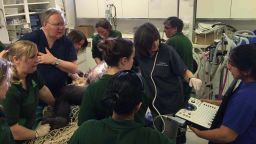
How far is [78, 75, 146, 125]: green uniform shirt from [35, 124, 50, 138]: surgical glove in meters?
0.47

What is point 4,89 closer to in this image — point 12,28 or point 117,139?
point 117,139

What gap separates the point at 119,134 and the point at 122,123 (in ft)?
0.13

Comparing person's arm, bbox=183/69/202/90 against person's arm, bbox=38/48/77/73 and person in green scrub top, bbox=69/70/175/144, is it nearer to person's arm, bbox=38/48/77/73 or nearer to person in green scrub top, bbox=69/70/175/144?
person's arm, bbox=38/48/77/73

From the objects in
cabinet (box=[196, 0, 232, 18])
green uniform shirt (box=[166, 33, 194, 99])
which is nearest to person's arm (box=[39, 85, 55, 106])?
green uniform shirt (box=[166, 33, 194, 99])

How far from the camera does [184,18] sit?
449 centimetres

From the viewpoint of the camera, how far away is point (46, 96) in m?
1.93

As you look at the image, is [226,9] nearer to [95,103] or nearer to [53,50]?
[53,50]

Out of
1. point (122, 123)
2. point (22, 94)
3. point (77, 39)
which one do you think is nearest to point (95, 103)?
point (122, 123)

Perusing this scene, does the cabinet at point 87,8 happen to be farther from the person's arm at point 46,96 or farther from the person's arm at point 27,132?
the person's arm at point 27,132

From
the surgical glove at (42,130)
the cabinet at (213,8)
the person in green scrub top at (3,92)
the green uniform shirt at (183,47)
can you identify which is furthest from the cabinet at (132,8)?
the person in green scrub top at (3,92)

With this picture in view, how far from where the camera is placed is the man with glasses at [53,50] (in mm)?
2039

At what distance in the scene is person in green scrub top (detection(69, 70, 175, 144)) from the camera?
0.94 m

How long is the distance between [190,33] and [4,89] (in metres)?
3.73

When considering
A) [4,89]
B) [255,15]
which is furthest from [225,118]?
[255,15]
